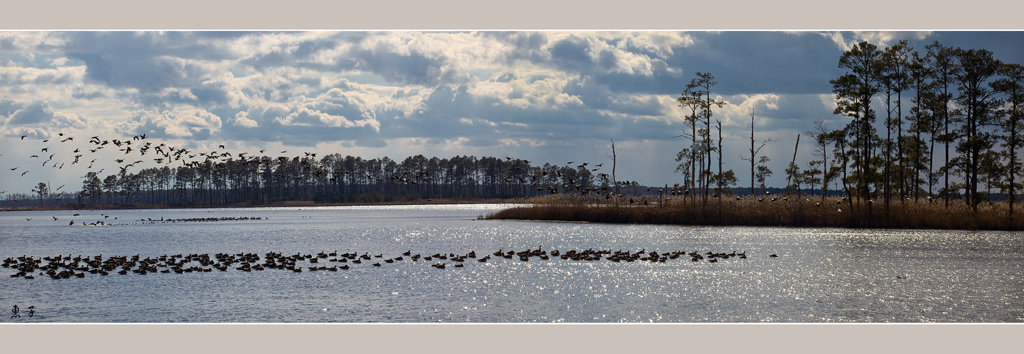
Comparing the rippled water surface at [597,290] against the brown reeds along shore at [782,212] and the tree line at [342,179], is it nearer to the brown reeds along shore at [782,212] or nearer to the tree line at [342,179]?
the brown reeds along shore at [782,212]

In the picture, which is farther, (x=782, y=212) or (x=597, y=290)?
(x=782, y=212)

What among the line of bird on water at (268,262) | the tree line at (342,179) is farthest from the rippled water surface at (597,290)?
the tree line at (342,179)

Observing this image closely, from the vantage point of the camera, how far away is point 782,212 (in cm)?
5344

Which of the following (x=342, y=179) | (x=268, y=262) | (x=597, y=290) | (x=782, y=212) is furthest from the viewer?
(x=342, y=179)

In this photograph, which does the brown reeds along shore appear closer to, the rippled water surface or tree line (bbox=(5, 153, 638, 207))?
the rippled water surface

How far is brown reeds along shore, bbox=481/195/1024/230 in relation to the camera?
154 feet

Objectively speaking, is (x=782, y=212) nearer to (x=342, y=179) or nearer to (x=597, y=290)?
(x=597, y=290)

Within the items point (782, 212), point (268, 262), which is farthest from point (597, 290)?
point (782, 212)

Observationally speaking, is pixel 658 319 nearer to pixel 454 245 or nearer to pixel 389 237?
pixel 454 245

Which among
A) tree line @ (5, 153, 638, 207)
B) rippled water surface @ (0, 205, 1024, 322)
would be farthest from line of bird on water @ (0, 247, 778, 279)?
tree line @ (5, 153, 638, 207)

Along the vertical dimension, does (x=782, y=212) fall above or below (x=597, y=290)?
above

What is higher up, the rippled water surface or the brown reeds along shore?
the brown reeds along shore

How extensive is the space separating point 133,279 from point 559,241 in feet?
75.6

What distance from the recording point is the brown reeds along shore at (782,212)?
47.1 m
